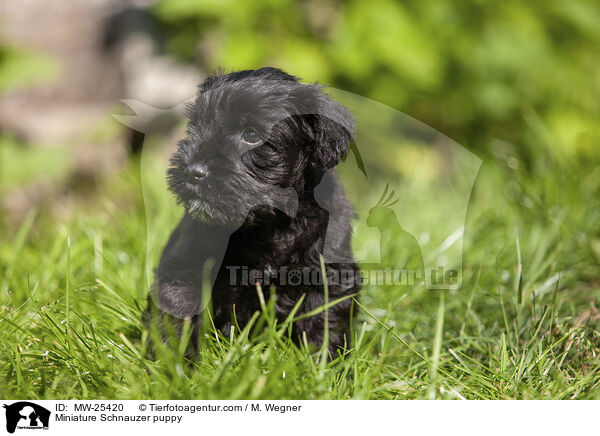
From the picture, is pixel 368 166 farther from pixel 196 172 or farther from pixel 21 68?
pixel 21 68

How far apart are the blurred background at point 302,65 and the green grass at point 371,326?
63 cm

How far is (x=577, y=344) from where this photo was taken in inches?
78.3

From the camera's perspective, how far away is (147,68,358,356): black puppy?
5.58 feet

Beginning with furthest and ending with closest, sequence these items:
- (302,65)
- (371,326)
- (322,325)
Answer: (302,65) < (371,326) < (322,325)

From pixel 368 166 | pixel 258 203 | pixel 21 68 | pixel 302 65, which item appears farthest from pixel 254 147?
pixel 21 68

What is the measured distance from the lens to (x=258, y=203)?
173cm

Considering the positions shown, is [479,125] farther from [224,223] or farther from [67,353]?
[67,353]

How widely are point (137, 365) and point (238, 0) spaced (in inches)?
97.4

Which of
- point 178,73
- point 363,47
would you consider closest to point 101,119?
point 178,73

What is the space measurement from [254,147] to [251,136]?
0.04 m
